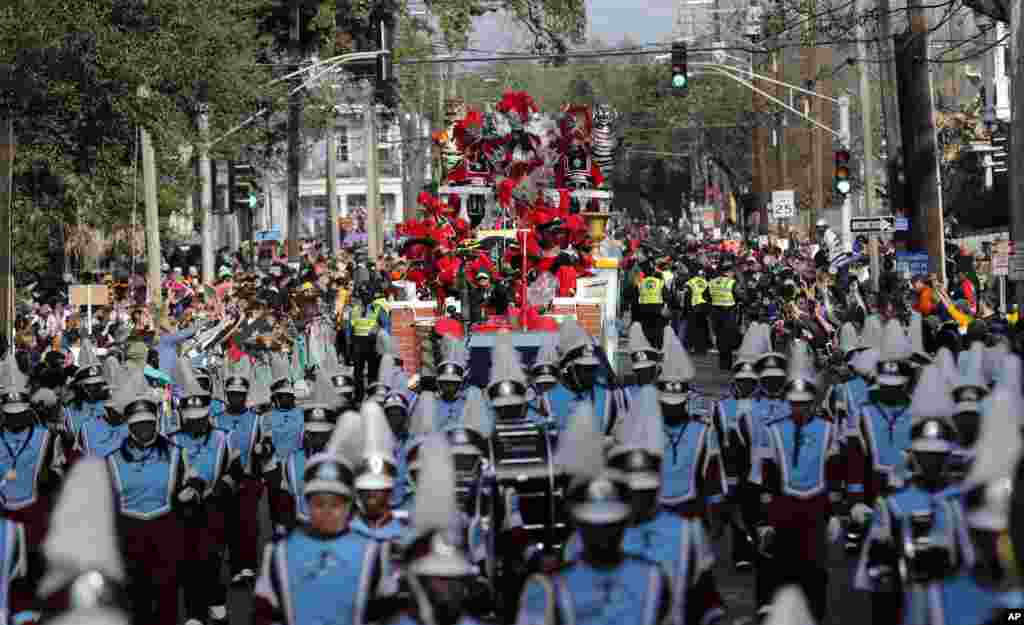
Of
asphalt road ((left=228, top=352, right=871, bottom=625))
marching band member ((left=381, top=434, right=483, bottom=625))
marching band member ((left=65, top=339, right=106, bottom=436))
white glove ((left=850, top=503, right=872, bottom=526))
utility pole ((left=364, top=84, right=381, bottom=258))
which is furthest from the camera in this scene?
utility pole ((left=364, top=84, right=381, bottom=258))

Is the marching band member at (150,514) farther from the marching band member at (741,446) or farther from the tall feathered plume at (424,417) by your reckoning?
the marching band member at (741,446)

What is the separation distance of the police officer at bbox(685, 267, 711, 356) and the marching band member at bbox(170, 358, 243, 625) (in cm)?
2059

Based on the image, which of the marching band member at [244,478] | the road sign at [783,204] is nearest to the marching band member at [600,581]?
the marching band member at [244,478]

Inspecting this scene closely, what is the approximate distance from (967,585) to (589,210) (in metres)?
17.2

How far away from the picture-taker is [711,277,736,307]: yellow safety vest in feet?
106

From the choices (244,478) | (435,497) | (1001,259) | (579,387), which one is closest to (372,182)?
(1001,259)

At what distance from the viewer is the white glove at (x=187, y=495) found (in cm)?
1292

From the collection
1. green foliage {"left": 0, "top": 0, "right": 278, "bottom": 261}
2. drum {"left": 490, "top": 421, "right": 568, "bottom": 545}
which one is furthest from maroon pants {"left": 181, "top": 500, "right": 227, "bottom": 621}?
green foliage {"left": 0, "top": 0, "right": 278, "bottom": 261}

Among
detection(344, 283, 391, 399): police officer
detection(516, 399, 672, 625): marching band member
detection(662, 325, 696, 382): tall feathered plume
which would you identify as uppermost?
detection(344, 283, 391, 399): police officer

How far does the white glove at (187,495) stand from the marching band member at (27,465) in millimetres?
1251

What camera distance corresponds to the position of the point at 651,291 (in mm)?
33438

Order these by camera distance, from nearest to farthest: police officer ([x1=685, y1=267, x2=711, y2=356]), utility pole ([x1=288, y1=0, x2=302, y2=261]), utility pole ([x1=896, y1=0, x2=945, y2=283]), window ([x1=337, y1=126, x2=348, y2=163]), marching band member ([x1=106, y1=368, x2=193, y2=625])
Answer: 1. marching band member ([x1=106, y1=368, x2=193, y2=625])
2. utility pole ([x1=896, y1=0, x2=945, y2=283])
3. police officer ([x1=685, y1=267, x2=711, y2=356])
4. utility pole ([x1=288, y1=0, x2=302, y2=261])
5. window ([x1=337, y1=126, x2=348, y2=163])

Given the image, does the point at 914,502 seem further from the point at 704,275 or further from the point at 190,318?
the point at 704,275

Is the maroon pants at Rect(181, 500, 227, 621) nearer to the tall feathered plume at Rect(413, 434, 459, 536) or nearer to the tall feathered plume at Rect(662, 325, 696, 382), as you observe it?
the tall feathered plume at Rect(662, 325, 696, 382)
